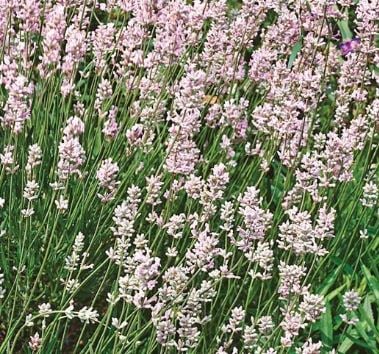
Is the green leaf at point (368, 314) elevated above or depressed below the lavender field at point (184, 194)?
below

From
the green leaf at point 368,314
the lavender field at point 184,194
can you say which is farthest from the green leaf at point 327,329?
the green leaf at point 368,314

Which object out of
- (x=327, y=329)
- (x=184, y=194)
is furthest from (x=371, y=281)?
(x=184, y=194)

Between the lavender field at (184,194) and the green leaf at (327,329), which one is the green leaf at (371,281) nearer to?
the lavender field at (184,194)

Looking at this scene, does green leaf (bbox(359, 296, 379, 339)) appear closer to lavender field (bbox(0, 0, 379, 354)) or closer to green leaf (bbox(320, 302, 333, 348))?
lavender field (bbox(0, 0, 379, 354))

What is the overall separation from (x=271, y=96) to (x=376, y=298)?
2.81ft

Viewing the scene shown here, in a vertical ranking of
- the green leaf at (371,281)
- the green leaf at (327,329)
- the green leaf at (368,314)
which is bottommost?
the green leaf at (327,329)

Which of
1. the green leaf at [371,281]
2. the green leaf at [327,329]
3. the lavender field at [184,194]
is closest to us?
the lavender field at [184,194]

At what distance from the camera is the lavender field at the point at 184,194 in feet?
8.75

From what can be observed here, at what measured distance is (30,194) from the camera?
2645 millimetres

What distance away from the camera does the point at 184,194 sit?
329 cm

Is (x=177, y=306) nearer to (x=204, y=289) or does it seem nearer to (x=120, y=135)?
(x=204, y=289)

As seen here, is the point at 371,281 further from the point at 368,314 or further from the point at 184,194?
the point at 184,194

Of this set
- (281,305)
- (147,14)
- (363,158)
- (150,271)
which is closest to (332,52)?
(363,158)

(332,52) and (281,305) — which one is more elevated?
(332,52)
